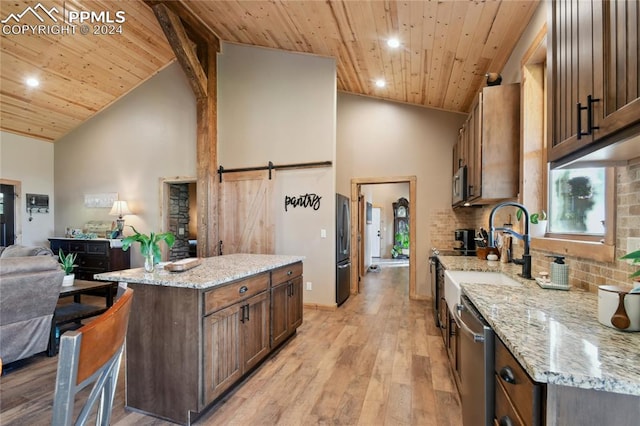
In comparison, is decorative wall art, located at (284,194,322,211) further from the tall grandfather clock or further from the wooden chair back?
the tall grandfather clock

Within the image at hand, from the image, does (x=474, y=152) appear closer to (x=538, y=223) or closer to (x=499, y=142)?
(x=499, y=142)

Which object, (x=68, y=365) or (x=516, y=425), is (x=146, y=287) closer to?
(x=68, y=365)

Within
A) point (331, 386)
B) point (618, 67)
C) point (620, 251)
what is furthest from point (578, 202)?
point (331, 386)

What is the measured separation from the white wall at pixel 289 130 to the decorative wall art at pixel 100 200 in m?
2.75

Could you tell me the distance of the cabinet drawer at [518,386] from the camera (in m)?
0.81

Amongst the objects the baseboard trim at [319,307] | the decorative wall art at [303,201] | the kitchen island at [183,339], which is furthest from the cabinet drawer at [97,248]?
the kitchen island at [183,339]

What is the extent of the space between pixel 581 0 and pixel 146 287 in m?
2.64

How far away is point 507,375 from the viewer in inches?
38.9

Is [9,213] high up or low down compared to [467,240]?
up

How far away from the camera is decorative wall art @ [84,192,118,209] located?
20.1 ft

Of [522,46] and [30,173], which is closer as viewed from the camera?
[522,46]

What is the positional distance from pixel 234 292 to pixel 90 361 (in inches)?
56.7

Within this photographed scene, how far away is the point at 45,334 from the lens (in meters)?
2.76

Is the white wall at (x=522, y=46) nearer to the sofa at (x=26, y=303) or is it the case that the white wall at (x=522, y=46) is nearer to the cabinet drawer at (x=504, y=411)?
the cabinet drawer at (x=504, y=411)
